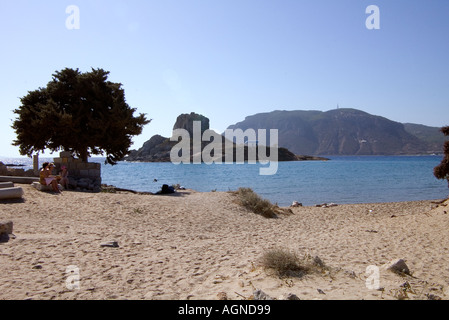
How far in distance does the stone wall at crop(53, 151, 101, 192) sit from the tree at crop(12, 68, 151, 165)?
1693 mm

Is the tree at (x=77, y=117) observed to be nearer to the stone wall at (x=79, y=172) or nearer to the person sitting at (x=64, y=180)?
the stone wall at (x=79, y=172)

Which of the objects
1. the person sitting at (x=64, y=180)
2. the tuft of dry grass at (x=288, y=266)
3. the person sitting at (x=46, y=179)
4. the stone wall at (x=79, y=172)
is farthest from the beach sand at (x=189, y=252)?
the stone wall at (x=79, y=172)

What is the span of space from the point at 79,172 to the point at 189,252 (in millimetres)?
14027

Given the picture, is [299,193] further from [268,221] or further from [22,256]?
[22,256]

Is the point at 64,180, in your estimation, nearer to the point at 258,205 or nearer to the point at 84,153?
the point at 84,153

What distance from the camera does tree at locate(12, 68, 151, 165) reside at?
20016mm

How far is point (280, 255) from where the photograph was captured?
6273 millimetres

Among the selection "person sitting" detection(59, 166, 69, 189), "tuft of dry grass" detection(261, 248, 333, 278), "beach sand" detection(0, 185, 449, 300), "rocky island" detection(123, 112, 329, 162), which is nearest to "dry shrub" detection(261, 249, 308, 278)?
"tuft of dry grass" detection(261, 248, 333, 278)

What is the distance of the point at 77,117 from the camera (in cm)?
2053

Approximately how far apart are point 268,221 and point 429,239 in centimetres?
621

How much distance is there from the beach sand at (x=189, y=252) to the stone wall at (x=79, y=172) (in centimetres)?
375

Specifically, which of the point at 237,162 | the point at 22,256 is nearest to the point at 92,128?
the point at 22,256

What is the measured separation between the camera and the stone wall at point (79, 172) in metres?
18.4

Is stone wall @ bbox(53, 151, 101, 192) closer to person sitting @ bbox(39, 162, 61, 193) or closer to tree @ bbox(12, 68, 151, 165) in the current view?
tree @ bbox(12, 68, 151, 165)
